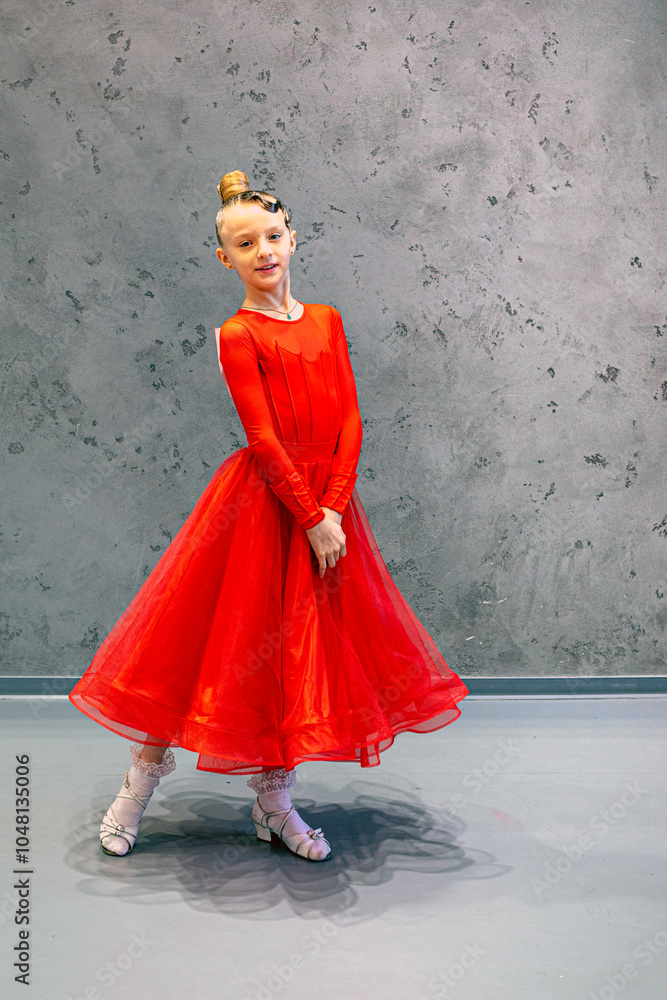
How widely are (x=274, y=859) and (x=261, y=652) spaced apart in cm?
47

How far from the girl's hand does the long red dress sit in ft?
0.07

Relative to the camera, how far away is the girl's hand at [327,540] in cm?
192

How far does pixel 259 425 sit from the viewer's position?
1914mm

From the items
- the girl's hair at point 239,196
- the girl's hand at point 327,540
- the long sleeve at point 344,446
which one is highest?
the girl's hair at point 239,196

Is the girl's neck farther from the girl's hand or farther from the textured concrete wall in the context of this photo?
the textured concrete wall

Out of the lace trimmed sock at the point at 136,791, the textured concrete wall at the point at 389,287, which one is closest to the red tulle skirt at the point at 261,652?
the lace trimmed sock at the point at 136,791

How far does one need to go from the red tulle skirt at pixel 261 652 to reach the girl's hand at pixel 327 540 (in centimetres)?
3

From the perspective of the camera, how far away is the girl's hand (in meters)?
1.92

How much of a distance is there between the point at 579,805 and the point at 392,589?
0.73 metres

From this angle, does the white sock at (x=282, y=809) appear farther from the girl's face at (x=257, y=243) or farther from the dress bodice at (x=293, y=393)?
the girl's face at (x=257, y=243)

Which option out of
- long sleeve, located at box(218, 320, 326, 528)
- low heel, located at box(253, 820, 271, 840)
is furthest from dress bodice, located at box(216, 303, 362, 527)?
low heel, located at box(253, 820, 271, 840)

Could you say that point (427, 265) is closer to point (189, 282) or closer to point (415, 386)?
point (415, 386)

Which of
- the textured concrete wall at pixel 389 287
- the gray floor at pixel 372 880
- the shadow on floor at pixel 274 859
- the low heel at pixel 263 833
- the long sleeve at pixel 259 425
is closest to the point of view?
the gray floor at pixel 372 880

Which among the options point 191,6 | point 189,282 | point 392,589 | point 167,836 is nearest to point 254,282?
point 392,589
